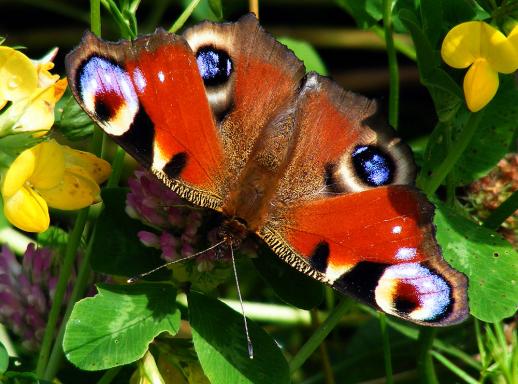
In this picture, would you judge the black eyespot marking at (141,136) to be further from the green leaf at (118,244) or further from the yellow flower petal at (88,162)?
the green leaf at (118,244)

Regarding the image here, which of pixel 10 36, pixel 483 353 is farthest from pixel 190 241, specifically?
pixel 10 36

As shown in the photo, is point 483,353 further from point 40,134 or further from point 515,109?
point 40,134

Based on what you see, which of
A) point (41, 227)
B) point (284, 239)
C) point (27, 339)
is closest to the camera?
point (41, 227)

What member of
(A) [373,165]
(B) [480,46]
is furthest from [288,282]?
(B) [480,46]

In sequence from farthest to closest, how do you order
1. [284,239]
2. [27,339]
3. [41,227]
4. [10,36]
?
[10,36] → [27,339] → [284,239] → [41,227]

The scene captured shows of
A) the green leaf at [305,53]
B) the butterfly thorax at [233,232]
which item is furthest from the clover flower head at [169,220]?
the green leaf at [305,53]

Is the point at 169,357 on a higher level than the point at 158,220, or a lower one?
lower

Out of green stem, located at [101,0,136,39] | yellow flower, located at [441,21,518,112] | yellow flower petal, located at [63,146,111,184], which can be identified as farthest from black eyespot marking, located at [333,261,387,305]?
green stem, located at [101,0,136,39]

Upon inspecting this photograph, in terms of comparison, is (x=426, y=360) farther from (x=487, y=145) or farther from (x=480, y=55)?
(x=480, y=55)
